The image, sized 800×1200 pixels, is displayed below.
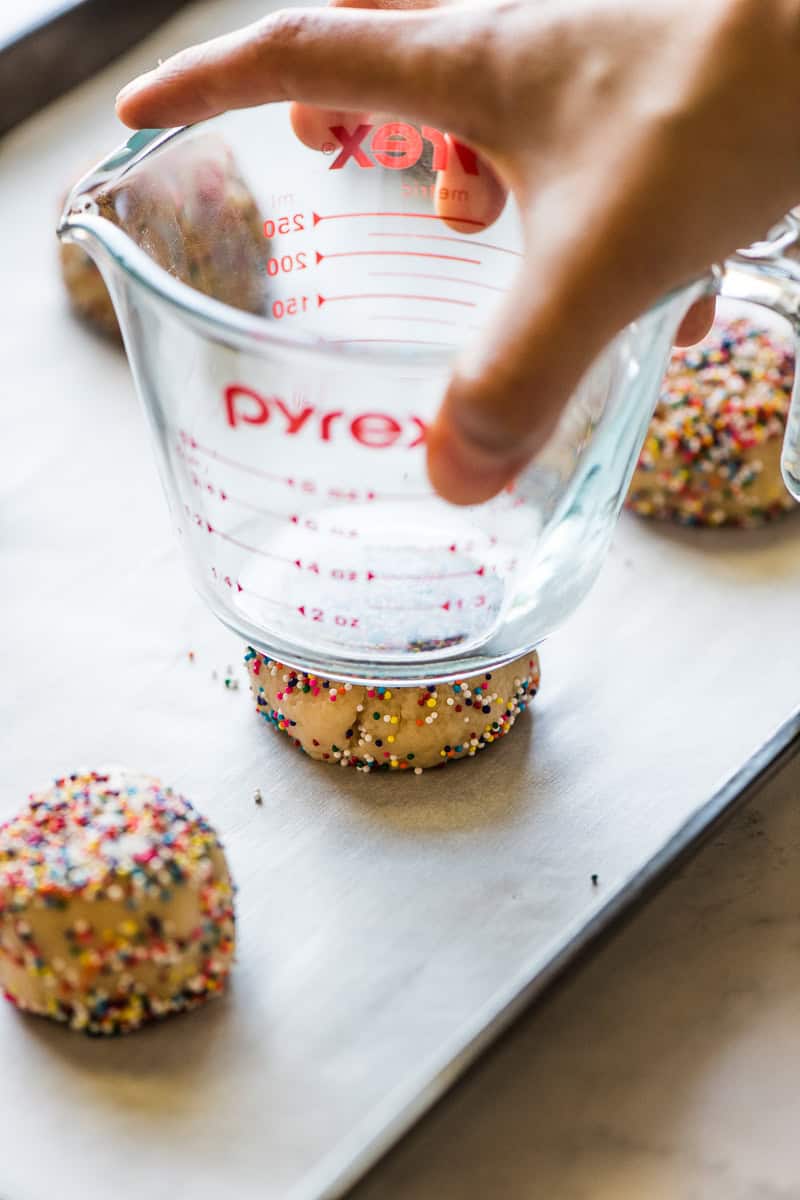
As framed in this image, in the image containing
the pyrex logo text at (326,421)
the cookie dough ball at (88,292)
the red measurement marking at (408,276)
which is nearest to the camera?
the pyrex logo text at (326,421)

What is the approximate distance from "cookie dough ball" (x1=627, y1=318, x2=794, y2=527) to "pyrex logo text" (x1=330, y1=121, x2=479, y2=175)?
0.28m

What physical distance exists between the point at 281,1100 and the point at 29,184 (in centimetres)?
82

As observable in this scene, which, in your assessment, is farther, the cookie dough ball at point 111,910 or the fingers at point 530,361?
the cookie dough ball at point 111,910

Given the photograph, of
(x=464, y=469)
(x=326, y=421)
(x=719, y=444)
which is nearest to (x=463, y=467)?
(x=464, y=469)

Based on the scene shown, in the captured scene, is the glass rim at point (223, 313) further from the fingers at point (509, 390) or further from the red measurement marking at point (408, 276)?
the red measurement marking at point (408, 276)

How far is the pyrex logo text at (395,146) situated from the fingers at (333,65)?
10 centimetres

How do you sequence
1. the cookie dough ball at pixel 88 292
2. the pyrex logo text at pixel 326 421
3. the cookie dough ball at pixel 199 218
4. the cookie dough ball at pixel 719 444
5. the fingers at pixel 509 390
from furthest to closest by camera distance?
the cookie dough ball at pixel 88 292, the cookie dough ball at pixel 719 444, the cookie dough ball at pixel 199 218, the pyrex logo text at pixel 326 421, the fingers at pixel 509 390

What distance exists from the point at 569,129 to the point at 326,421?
0.15 meters

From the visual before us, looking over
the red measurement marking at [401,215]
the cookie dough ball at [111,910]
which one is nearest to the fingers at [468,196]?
the red measurement marking at [401,215]

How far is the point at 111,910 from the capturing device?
0.66 meters

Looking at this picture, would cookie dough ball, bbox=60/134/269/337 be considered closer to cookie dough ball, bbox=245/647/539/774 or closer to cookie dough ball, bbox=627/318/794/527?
cookie dough ball, bbox=245/647/539/774

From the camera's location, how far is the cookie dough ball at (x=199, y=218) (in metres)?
0.71

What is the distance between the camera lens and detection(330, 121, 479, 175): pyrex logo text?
76 cm

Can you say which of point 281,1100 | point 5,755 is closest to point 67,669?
point 5,755
